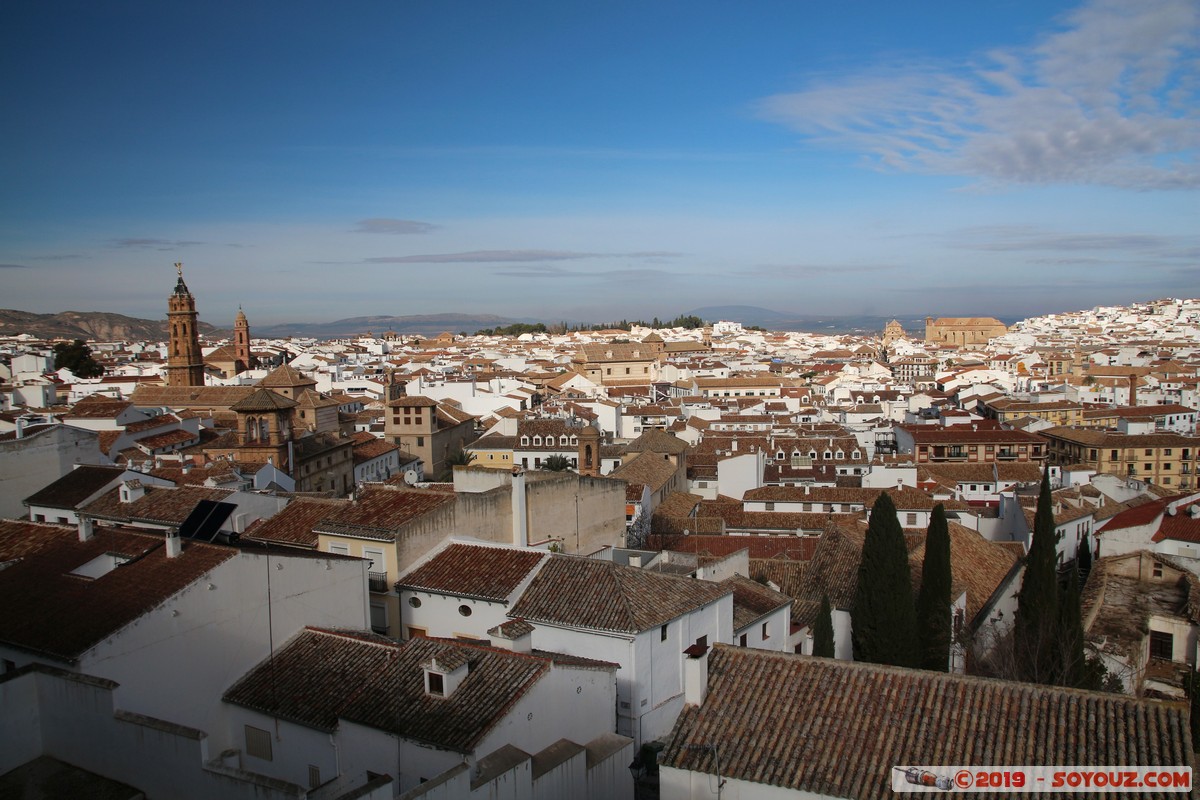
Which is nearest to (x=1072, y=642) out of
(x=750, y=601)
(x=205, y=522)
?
(x=750, y=601)

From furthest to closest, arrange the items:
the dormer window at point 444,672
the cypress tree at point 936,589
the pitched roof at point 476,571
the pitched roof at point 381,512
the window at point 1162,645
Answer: the window at point 1162,645
the cypress tree at point 936,589
the pitched roof at point 381,512
the pitched roof at point 476,571
the dormer window at point 444,672

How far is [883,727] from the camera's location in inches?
359

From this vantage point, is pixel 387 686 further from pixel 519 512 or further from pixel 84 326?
pixel 84 326

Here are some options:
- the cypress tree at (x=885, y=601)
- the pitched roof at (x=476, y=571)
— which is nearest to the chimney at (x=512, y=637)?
the pitched roof at (x=476, y=571)

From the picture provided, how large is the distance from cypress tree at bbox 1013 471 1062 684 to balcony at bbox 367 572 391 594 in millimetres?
11559

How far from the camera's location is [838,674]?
32.5 ft

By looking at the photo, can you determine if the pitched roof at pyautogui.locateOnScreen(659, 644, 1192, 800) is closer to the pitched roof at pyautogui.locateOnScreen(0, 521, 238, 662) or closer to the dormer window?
the dormer window

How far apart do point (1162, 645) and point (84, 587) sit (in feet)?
68.3

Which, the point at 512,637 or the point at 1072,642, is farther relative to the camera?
the point at 1072,642

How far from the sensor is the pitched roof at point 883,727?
842 centimetres

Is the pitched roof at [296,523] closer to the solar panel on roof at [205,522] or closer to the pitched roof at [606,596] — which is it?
the solar panel on roof at [205,522]

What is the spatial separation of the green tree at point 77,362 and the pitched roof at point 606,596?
7002cm

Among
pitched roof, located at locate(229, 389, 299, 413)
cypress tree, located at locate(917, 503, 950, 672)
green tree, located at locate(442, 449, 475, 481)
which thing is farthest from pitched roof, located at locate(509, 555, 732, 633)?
green tree, located at locate(442, 449, 475, 481)

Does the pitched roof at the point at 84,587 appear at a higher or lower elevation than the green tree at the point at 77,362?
higher
